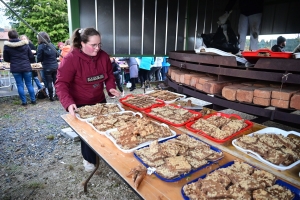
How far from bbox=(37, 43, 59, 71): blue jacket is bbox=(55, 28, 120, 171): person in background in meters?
4.88

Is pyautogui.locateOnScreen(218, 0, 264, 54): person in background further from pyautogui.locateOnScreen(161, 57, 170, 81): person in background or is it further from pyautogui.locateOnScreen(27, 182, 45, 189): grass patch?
pyautogui.locateOnScreen(161, 57, 170, 81): person in background

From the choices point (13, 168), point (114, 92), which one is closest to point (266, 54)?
point (114, 92)

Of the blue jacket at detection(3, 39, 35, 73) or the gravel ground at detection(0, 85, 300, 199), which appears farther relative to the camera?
the blue jacket at detection(3, 39, 35, 73)

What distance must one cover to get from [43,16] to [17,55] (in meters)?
16.5

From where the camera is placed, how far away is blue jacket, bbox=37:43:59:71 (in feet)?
23.0

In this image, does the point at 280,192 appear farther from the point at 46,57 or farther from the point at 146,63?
the point at 146,63

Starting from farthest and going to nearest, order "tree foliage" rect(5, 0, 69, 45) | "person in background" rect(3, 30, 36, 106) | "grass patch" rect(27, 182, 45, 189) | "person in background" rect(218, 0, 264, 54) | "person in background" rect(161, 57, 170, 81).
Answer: "tree foliage" rect(5, 0, 69, 45), "person in background" rect(161, 57, 170, 81), "person in background" rect(3, 30, 36, 106), "person in background" rect(218, 0, 264, 54), "grass patch" rect(27, 182, 45, 189)

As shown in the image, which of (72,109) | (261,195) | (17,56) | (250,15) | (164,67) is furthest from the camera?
(164,67)

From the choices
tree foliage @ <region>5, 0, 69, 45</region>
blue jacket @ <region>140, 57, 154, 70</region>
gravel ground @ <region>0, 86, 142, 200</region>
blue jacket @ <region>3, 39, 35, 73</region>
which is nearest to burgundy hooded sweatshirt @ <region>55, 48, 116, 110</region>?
gravel ground @ <region>0, 86, 142, 200</region>

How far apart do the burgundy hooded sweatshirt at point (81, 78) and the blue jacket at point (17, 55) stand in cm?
487

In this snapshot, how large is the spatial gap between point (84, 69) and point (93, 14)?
2026mm

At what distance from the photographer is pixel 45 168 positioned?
142 inches

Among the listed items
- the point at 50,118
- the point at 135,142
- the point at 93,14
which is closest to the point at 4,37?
the point at 50,118

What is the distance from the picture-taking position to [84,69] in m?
2.89
